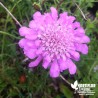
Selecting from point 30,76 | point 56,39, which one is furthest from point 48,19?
point 30,76

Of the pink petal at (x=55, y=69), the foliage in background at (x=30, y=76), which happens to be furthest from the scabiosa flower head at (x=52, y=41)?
the foliage in background at (x=30, y=76)

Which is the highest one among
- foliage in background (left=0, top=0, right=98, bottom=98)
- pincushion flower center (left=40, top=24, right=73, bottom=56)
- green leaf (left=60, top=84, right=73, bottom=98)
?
pincushion flower center (left=40, top=24, right=73, bottom=56)

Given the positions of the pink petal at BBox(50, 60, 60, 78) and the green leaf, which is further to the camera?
the green leaf

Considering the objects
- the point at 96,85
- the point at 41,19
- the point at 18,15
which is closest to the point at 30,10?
the point at 18,15

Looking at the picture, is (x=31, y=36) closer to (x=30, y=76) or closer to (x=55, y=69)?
(x=55, y=69)

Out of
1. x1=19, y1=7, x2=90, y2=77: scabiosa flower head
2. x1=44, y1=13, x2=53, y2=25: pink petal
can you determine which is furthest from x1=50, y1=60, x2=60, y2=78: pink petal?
x1=44, y1=13, x2=53, y2=25: pink petal

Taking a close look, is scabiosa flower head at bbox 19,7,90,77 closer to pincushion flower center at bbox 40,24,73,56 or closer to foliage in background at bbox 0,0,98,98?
pincushion flower center at bbox 40,24,73,56

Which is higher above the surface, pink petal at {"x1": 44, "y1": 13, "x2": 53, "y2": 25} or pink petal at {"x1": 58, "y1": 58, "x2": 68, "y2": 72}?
pink petal at {"x1": 44, "y1": 13, "x2": 53, "y2": 25}

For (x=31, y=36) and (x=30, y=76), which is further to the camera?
(x=30, y=76)

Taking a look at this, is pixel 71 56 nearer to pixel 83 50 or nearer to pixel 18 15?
pixel 83 50

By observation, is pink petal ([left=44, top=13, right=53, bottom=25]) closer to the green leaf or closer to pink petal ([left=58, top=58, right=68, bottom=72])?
pink petal ([left=58, top=58, right=68, bottom=72])
